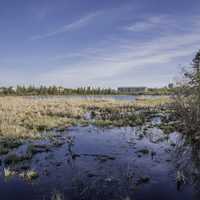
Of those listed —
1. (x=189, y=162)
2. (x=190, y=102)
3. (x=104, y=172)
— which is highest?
(x=190, y=102)

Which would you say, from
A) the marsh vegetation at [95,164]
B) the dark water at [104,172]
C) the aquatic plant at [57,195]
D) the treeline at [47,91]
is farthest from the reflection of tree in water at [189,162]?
the treeline at [47,91]

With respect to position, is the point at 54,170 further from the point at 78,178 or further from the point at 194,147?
the point at 194,147

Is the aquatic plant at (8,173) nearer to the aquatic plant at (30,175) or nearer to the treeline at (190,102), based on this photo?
the aquatic plant at (30,175)

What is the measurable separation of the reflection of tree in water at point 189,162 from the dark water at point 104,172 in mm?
302

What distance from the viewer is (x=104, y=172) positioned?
14.5 meters

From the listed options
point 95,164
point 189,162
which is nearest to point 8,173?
point 95,164

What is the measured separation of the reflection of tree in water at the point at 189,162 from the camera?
43.2ft

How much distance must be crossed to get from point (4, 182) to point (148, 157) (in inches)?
331

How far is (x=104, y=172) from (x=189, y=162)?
15.6 ft

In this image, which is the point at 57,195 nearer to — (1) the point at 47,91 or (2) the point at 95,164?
(2) the point at 95,164

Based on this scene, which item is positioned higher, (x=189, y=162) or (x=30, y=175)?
(x=189, y=162)

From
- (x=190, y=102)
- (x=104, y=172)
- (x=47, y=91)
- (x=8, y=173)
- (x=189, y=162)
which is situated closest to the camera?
(x=8, y=173)

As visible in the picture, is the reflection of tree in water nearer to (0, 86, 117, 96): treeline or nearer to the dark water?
the dark water

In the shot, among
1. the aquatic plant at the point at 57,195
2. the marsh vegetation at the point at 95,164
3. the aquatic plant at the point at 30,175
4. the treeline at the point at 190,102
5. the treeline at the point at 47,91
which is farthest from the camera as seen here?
the treeline at the point at 47,91
